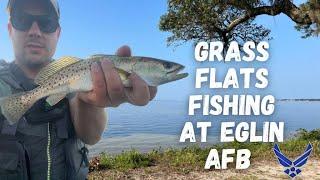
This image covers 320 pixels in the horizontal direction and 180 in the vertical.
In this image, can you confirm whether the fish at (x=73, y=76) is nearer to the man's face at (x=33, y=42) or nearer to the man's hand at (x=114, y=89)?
the man's hand at (x=114, y=89)

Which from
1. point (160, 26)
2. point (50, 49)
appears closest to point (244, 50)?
point (160, 26)

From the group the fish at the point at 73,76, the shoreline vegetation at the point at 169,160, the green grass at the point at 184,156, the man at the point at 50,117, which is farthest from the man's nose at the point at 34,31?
the green grass at the point at 184,156

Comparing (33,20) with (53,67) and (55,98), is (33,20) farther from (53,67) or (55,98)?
(55,98)

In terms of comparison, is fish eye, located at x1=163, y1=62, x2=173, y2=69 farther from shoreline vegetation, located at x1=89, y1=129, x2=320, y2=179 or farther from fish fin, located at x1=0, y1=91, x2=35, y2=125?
shoreline vegetation, located at x1=89, y1=129, x2=320, y2=179

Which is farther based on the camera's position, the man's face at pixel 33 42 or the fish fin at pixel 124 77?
the man's face at pixel 33 42

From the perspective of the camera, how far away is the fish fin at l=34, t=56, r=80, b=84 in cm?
293

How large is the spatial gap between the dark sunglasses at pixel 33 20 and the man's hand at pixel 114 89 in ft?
1.80

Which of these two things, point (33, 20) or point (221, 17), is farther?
point (221, 17)

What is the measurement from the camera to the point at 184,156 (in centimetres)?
1450

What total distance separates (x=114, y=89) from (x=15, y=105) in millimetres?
538

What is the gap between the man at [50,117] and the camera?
286 cm

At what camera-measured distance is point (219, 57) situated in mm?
19672

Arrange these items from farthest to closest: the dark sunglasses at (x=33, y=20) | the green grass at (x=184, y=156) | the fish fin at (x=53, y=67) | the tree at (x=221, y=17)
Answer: the tree at (x=221, y=17)
the green grass at (x=184, y=156)
the dark sunglasses at (x=33, y=20)
the fish fin at (x=53, y=67)

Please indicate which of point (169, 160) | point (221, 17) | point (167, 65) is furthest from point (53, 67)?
point (221, 17)
